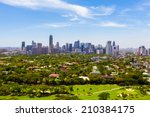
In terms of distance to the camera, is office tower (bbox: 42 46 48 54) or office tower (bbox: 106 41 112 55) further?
office tower (bbox: 106 41 112 55)

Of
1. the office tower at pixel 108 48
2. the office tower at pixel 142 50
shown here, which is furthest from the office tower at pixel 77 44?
the office tower at pixel 142 50

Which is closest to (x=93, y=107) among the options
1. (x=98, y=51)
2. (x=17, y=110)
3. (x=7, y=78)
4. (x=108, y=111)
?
(x=108, y=111)

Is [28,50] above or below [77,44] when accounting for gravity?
below

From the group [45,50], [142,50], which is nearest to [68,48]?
[45,50]

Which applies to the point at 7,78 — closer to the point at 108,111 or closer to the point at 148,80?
the point at 148,80

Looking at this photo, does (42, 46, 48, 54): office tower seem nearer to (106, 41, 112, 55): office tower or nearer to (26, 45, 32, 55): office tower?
(26, 45, 32, 55): office tower

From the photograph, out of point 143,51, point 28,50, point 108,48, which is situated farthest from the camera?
point 143,51

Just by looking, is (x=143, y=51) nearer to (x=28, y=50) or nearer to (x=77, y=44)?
(x=77, y=44)

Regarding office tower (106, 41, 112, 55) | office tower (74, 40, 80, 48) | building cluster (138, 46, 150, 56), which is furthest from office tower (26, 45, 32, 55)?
building cluster (138, 46, 150, 56)
